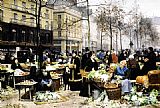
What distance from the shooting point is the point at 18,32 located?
49.0 meters

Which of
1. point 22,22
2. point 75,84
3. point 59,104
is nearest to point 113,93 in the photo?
point 59,104

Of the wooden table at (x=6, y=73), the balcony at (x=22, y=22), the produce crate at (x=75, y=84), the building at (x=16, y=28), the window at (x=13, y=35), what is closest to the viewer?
the produce crate at (x=75, y=84)

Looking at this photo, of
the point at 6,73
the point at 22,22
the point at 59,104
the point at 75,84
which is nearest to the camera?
the point at 59,104

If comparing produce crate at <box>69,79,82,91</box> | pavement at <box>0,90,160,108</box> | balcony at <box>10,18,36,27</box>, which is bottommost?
pavement at <box>0,90,160,108</box>

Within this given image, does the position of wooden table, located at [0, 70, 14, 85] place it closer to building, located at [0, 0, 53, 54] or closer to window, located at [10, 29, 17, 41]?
building, located at [0, 0, 53, 54]

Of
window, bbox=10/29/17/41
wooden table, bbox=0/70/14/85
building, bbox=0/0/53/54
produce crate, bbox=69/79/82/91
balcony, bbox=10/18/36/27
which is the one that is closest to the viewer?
produce crate, bbox=69/79/82/91

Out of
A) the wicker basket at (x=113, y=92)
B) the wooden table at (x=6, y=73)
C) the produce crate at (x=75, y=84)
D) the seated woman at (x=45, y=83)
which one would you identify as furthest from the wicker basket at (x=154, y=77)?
the wooden table at (x=6, y=73)

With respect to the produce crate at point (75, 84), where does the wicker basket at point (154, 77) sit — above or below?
above

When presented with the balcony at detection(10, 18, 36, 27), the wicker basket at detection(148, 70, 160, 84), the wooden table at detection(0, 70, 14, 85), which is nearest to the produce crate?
the wooden table at detection(0, 70, 14, 85)

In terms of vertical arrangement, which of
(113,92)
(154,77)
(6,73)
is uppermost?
(154,77)

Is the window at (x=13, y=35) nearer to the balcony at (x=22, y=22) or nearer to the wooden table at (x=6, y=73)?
the balcony at (x=22, y=22)

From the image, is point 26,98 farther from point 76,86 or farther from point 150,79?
point 150,79

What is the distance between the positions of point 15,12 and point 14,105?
1601 inches

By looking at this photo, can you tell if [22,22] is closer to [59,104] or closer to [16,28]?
[16,28]
